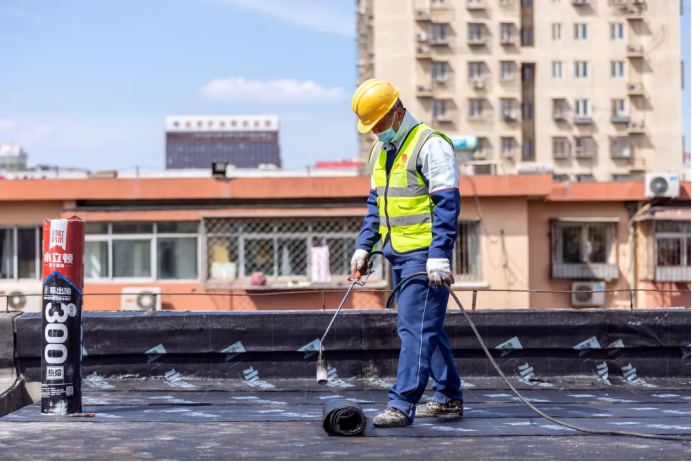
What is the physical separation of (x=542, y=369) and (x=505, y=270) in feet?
48.5

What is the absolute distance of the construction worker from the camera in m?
5.15

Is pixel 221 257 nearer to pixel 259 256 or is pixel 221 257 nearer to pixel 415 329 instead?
pixel 259 256

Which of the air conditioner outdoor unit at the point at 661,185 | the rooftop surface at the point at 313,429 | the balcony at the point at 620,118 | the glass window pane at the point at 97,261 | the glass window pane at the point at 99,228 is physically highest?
the balcony at the point at 620,118

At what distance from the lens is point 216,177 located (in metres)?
21.4

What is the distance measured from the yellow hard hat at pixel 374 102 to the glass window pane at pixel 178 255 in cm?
1679

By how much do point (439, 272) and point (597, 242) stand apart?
20069 millimetres

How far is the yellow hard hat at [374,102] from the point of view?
17.4 feet

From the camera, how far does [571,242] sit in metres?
23.8

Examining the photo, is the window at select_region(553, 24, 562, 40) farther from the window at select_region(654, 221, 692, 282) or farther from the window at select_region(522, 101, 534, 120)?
the window at select_region(654, 221, 692, 282)

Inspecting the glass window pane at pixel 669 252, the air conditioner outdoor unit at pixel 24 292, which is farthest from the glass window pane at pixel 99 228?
the glass window pane at pixel 669 252

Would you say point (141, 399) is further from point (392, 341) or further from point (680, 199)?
point (680, 199)

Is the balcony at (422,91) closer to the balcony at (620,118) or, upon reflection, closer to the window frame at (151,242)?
the balcony at (620,118)

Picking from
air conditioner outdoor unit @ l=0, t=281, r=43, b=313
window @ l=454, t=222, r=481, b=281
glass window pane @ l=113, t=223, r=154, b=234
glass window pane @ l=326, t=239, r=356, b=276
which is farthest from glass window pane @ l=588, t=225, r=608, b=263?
air conditioner outdoor unit @ l=0, t=281, r=43, b=313

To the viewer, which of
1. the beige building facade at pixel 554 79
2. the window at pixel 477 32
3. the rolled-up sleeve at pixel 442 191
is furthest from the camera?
the window at pixel 477 32
